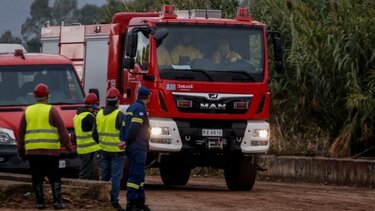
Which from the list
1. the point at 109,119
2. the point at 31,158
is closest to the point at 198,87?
the point at 109,119

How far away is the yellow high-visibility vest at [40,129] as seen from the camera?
1653 centimetres

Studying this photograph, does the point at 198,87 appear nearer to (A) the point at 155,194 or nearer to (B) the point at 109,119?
(A) the point at 155,194

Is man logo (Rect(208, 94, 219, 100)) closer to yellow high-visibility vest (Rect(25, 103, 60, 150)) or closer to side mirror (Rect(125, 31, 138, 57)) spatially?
side mirror (Rect(125, 31, 138, 57))

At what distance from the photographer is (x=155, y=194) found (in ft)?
68.7

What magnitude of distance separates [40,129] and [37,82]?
214 inches

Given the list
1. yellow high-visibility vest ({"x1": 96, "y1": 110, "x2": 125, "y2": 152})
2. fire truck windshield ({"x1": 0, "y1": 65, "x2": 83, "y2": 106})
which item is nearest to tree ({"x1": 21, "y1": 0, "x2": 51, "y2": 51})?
fire truck windshield ({"x1": 0, "y1": 65, "x2": 83, "y2": 106})

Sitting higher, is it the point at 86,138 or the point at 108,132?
the point at 108,132

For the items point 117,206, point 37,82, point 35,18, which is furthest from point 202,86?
point 35,18

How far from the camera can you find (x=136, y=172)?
16656 mm

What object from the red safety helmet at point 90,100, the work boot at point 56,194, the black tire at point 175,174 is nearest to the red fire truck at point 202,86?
the black tire at point 175,174

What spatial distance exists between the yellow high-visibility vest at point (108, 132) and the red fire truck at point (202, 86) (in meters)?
3.30

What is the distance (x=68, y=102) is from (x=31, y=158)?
5.27m

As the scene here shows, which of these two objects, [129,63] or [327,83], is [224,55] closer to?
[129,63]

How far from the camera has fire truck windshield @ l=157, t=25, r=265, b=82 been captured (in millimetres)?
21266
